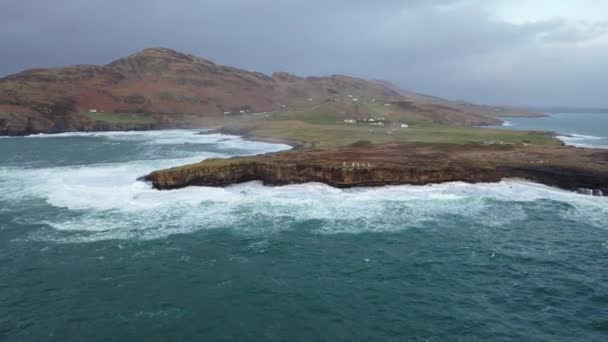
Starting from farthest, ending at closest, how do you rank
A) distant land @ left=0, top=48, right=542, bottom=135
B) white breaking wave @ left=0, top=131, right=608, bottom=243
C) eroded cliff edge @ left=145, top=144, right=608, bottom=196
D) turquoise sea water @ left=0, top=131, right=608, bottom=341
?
distant land @ left=0, top=48, right=542, bottom=135 → eroded cliff edge @ left=145, top=144, right=608, bottom=196 → white breaking wave @ left=0, top=131, right=608, bottom=243 → turquoise sea water @ left=0, top=131, right=608, bottom=341

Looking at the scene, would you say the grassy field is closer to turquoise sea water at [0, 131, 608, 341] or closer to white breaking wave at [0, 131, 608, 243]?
white breaking wave at [0, 131, 608, 243]

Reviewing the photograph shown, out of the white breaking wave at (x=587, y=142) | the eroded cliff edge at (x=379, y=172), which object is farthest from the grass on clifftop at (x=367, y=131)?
the eroded cliff edge at (x=379, y=172)

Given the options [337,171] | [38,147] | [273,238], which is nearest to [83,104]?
[38,147]

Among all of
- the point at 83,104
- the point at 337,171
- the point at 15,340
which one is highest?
the point at 83,104

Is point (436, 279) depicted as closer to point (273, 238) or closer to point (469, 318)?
point (469, 318)

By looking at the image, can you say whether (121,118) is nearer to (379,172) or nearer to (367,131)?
(367,131)

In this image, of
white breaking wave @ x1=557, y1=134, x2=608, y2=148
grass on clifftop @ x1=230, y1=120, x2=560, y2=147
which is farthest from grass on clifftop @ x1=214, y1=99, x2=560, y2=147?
white breaking wave @ x1=557, y1=134, x2=608, y2=148

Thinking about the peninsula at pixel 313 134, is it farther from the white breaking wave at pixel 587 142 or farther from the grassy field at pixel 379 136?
the white breaking wave at pixel 587 142
